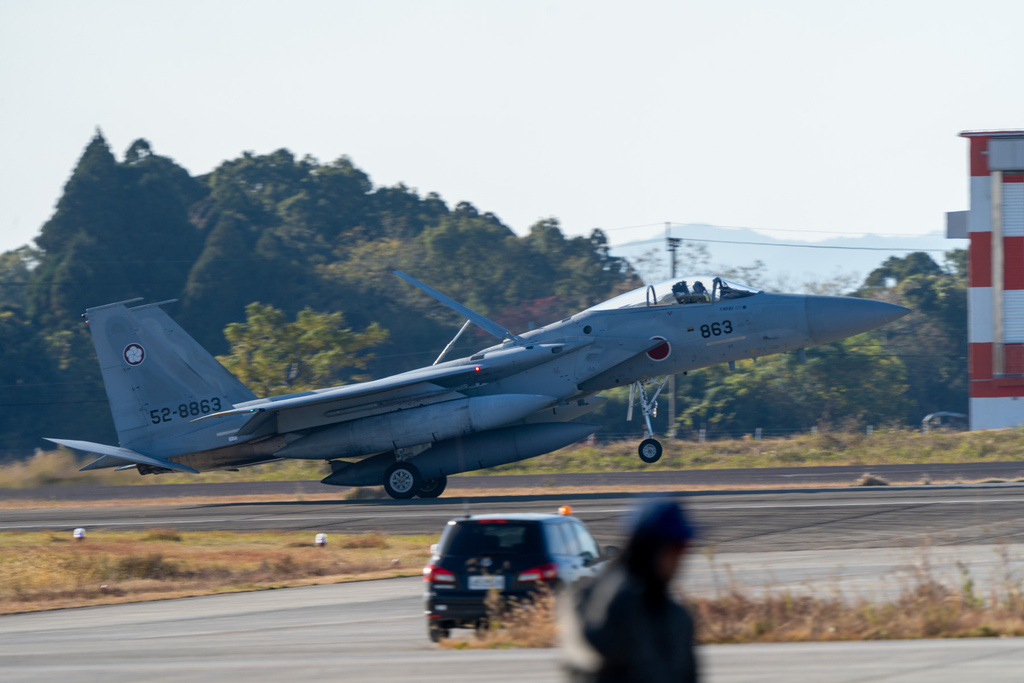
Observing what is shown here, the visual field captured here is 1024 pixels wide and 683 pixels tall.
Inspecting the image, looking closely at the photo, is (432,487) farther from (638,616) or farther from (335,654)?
(638,616)

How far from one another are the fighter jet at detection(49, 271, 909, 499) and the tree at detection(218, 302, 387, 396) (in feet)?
62.0

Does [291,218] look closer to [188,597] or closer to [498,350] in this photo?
[498,350]

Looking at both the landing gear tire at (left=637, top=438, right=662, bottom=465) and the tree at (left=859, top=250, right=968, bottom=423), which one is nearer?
the landing gear tire at (left=637, top=438, right=662, bottom=465)

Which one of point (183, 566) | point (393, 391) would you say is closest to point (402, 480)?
point (393, 391)

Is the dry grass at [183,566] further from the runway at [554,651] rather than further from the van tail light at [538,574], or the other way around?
the van tail light at [538,574]

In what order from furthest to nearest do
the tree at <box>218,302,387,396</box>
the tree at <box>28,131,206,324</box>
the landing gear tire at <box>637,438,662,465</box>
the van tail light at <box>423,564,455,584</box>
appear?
1. the tree at <box>28,131,206,324</box>
2. the tree at <box>218,302,387,396</box>
3. the landing gear tire at <box>637,438,662,465</box>
4. the van tail light at <box>423,564,455,584</box>

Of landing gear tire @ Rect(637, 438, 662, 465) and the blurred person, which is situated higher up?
the blurred person

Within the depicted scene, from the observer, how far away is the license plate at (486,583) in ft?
35.1

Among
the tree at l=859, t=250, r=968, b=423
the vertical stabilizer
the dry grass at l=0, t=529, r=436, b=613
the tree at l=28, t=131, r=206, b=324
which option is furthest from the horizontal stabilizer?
the tree at l=859, t=250, r=968, b=423

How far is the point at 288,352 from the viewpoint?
164 ft

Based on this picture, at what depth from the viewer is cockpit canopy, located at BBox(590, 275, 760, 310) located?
27078 millimetres

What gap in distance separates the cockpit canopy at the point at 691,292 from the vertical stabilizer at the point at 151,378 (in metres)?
11.0

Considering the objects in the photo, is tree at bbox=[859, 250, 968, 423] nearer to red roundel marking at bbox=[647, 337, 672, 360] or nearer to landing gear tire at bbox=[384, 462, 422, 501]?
red roundel marking at bbox=[647, 337, 672, 360]

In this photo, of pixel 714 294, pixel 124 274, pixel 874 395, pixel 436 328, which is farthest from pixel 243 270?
pixel 714 294
